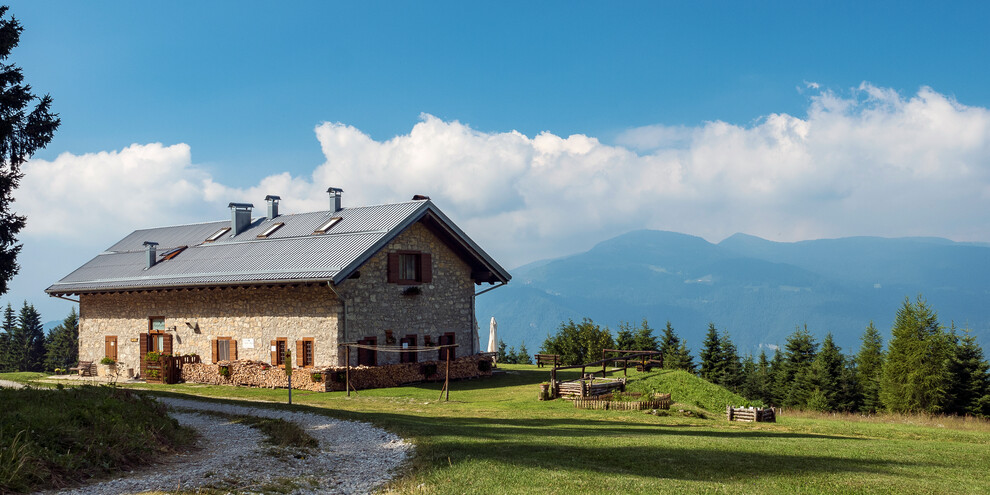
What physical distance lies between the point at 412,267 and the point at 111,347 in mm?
15264

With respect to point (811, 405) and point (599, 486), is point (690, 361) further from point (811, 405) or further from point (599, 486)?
point (599, 486)

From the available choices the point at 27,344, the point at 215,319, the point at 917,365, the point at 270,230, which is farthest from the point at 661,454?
the point at 27,344

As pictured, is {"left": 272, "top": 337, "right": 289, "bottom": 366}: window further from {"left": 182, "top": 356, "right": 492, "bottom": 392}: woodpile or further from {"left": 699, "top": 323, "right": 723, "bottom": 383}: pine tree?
{"left": 699, "top": 323, "right": 723, "bottom": 383}: pine tree

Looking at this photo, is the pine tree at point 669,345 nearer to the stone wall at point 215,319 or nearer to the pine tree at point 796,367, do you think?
the pine tree at point 796,367

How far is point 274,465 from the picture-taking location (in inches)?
424

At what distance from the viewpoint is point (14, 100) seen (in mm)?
18312

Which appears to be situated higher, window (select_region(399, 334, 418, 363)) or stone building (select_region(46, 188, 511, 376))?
stone building (select_region(46, 188, 511, 376))

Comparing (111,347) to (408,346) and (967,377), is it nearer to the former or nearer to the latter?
(408,346)

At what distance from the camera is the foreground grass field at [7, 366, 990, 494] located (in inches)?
393

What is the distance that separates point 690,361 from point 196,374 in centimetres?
2967

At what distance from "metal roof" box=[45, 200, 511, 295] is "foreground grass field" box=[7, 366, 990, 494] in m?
8.15

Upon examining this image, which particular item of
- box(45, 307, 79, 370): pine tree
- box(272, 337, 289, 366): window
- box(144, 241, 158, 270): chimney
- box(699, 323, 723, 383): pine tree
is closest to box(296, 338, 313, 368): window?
box(272, 337, 289, 366): window

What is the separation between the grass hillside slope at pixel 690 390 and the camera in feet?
78.6

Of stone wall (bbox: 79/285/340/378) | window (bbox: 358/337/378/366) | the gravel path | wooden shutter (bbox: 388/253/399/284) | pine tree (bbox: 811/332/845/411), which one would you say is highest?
wooden shutter (bbox: 388/253/399/284)
